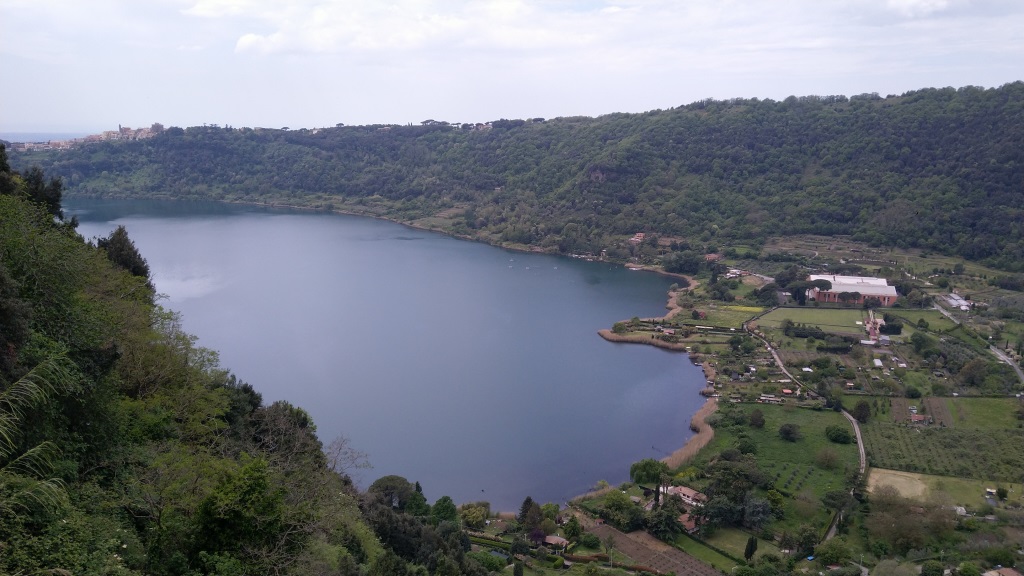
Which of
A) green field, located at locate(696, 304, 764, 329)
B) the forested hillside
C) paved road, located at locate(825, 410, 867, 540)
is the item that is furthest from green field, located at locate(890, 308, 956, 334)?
the forested hillside

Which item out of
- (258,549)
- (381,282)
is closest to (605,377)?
(381,282)

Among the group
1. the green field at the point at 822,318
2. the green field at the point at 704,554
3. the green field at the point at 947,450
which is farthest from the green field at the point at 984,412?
the green field at the point at 704,554

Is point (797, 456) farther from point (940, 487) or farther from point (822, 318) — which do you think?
point (822, 318)

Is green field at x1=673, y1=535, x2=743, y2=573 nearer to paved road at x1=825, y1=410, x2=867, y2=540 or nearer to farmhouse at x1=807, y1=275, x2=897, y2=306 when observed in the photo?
paved road at x1=825, y1=410, x2=867, y2=540

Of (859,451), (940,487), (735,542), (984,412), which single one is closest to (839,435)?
(859,451)

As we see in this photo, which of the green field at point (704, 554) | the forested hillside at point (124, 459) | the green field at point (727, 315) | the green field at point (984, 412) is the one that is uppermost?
the forested hillside at point (124, 459)

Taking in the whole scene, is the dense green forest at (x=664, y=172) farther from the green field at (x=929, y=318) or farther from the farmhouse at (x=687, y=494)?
the farmhouse at (x=687, y=494)
